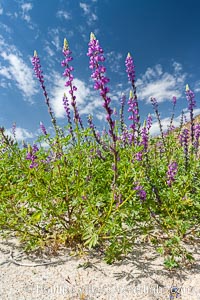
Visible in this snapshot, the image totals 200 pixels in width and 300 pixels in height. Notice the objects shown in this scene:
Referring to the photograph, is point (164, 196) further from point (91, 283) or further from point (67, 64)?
point (67, 64)

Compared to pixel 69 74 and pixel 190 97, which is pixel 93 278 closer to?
pixel 69 74

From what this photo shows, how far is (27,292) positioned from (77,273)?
554 mm

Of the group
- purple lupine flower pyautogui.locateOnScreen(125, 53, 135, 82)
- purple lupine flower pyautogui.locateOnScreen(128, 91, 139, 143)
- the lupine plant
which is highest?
purple lupine flower pyautogui.locateOnScreen(125, 53, 135, 82)

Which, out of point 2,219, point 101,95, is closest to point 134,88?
point 101,95

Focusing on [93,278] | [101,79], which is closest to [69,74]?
[101,79]

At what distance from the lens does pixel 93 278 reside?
9.98 feet

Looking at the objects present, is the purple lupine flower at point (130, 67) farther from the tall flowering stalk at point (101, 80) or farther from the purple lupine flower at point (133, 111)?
the tall flowering stalk at point (101, 80)

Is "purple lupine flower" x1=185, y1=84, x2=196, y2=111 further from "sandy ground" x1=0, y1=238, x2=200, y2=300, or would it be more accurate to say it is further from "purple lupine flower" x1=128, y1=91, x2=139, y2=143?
"sandy ground" x1=0, y1=238, x2=200, y2=300

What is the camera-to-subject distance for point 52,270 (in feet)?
10.6

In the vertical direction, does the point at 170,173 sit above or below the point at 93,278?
above

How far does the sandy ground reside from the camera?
281cm

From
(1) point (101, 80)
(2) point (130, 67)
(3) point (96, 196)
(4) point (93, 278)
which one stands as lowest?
(4) point (93, 278)

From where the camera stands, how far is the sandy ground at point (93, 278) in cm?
281

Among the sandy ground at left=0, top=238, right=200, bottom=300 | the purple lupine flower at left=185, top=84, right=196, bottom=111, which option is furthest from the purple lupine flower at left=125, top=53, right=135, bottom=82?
the sandy ground at left=0, top=238, right=200, bottom=300
